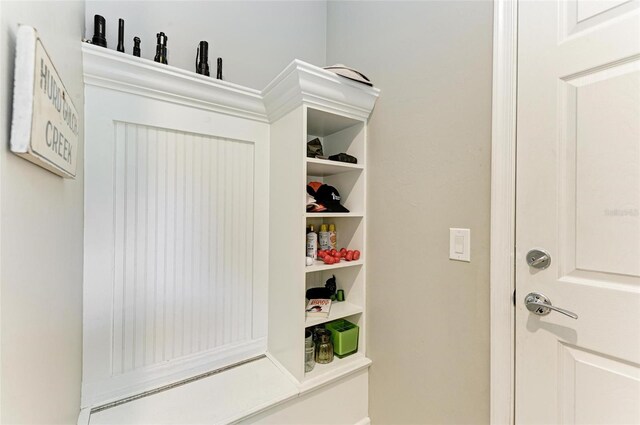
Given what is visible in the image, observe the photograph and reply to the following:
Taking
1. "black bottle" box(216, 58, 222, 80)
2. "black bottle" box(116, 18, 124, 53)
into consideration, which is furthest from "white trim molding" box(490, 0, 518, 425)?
"black bottle" box(116, 18, 124, 53)

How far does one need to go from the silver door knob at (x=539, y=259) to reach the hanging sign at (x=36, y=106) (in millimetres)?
1214

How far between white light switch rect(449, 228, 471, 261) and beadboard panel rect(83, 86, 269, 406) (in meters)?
0.89

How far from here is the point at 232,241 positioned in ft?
4.20

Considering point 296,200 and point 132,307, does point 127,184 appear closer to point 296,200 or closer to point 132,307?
point 132,307

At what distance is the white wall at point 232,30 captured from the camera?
111 cm

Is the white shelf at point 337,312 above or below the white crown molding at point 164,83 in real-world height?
below

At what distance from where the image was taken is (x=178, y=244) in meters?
1.14

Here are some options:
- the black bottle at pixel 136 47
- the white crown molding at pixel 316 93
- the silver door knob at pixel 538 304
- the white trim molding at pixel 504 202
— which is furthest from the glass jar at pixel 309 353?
the black bottle at pixel 136 47

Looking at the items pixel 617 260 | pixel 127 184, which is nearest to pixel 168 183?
pixel 127 184

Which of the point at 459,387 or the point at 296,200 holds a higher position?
the point at 296,200

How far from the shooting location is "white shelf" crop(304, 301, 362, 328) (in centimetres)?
117

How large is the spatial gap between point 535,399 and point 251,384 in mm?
1034

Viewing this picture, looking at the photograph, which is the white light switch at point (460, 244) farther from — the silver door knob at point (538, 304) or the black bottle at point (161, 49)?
the black bottle at point (161, 49)

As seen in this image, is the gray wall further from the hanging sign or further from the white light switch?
the hanging sign
